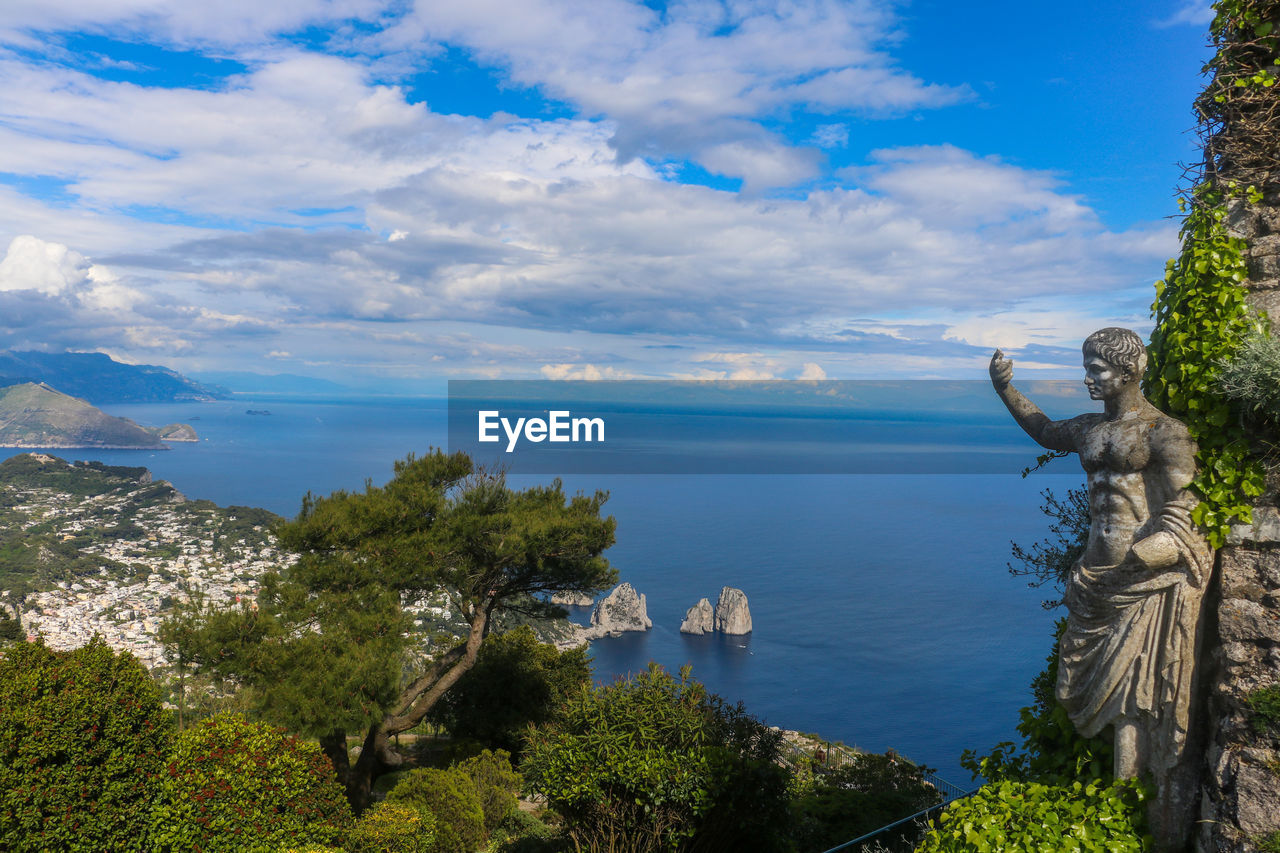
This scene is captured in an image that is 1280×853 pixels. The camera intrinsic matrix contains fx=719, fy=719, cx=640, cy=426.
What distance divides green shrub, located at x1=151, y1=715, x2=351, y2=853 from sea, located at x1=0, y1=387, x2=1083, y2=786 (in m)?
9.71

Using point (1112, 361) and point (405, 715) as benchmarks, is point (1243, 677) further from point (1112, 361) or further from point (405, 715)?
point (405, 715)

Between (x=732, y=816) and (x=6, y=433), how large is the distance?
641ft

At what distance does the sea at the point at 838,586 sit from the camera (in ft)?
156

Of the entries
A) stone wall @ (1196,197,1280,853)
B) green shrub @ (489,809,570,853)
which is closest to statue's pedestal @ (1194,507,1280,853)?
stone wall @ (1196,197,1280,853)

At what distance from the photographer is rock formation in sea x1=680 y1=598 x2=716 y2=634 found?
61594 millimetres

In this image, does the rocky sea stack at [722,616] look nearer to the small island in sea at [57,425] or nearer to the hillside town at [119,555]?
the hillside town at [119,555]

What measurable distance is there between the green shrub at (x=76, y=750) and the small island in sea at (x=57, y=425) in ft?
594


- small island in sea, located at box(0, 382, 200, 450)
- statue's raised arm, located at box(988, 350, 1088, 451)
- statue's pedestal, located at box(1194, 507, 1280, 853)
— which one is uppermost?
statue's raised arm, located at box(988, 350, 1088, 451)

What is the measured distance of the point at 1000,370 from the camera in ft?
16.3

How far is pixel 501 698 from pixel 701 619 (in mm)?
47449

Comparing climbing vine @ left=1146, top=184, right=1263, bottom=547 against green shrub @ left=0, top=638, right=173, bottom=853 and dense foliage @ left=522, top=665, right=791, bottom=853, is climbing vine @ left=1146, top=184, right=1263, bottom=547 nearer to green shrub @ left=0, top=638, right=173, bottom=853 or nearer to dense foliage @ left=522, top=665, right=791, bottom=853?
dense foliage @ left=522, top=665, right=791, bottom=853

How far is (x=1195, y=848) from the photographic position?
393 cm

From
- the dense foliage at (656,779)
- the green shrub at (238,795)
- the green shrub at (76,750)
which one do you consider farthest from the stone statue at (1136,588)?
the green shrub at (76,750)

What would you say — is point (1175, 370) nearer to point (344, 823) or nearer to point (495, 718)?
point (344, 823)
